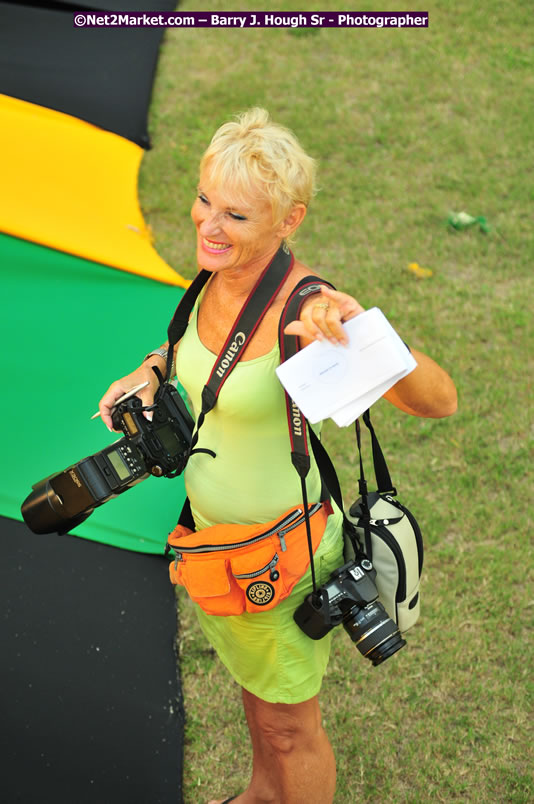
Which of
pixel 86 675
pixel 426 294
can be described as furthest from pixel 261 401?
pixel 426 294

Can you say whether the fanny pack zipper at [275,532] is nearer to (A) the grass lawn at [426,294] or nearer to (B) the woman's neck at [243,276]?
(B) the woman's neck at [243,276]

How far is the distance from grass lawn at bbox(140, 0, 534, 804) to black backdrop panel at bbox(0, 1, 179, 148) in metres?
0.31

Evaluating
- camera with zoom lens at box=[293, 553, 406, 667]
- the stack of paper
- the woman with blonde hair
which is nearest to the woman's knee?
the woman with blonde hair

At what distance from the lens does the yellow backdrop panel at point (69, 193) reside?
358 cm

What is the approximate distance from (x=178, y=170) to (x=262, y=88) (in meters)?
1.33

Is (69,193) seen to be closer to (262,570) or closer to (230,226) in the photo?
(230,226)

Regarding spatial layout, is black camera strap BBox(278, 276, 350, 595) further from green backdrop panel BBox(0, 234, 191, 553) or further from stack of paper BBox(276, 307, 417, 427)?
green backdrop panel BBox(0, 234, 191, 553)

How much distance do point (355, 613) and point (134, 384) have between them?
2.65 feet

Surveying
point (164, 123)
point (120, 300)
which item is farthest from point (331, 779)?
point (164, 123)

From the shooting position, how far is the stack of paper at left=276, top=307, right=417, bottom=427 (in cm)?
154

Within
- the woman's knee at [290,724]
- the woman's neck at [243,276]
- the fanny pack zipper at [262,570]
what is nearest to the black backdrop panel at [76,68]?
the woman's neck at [243,276]

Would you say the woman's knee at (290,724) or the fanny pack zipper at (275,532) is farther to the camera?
the woman's knee at (290,724)

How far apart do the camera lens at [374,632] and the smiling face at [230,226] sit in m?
0.89

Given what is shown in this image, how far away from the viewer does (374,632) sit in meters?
1.98
